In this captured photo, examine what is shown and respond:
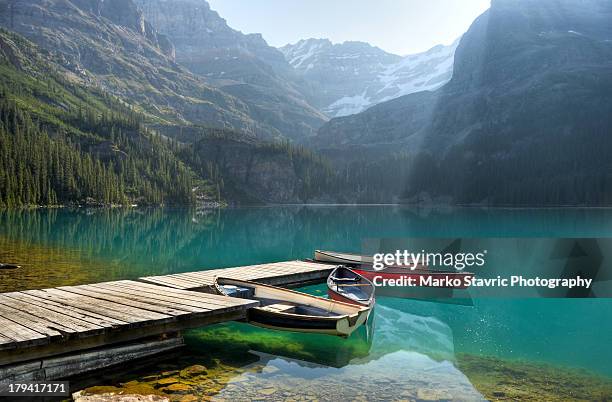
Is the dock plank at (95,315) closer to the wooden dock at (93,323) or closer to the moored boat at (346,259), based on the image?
the wooden dock at (93,323)

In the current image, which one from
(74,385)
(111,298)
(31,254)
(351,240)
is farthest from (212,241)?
(74,385)

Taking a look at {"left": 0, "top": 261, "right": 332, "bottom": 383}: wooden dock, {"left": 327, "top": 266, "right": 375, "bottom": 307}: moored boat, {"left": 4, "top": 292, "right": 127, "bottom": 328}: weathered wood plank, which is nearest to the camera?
{"left": 0, "top": 261, "right": 332, "bottom": 383}: wooden dock

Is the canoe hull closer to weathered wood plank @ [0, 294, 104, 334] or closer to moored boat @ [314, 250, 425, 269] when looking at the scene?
moored boat @ [314, 250, 425, 269]

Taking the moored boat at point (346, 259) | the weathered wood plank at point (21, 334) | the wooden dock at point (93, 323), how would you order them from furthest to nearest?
the moored boat at point (346, 259) < the wooden dock at point (93, 323) < the weathered wood plank at point (21, 334)

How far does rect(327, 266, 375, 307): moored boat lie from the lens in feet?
72.5

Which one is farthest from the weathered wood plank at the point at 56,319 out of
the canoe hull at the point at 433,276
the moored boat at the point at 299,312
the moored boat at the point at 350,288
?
the canoe hull at the point at 433,276

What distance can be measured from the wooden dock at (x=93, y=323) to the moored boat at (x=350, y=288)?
546 centimetres

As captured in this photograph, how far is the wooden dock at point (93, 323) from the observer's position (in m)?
12.7

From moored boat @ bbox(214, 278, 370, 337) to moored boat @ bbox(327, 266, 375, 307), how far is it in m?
2.16

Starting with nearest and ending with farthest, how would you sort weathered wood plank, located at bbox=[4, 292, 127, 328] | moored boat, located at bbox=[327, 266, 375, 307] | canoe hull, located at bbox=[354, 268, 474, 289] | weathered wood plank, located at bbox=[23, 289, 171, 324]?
weathered wood plank, located at bbox=[4, 292, 127, 328]
weathered wood plank, located at bbox=[23, 289, 171, 324]
moored boat, located at bbox=[327, 266, 375, 307]
canoe hull, located at bbox=[354, 268, 474, 289]

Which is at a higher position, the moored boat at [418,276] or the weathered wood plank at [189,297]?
the weathered wood plank at [189,297]

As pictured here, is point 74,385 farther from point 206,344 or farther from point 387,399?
point 387,399

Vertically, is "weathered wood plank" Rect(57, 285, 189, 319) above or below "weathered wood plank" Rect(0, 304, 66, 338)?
below

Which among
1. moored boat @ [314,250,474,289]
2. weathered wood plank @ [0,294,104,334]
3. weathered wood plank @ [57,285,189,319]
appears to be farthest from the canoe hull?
weathered wood plank @ [0,294,104,334]
